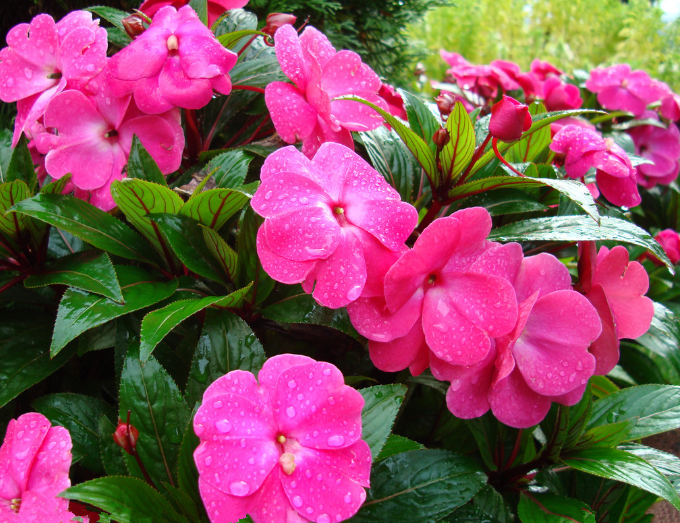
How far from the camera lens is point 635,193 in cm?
121

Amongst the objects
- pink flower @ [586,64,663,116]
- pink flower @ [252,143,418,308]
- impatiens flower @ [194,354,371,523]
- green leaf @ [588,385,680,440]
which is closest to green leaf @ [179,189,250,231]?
pink flower @ [252,143,418,308]

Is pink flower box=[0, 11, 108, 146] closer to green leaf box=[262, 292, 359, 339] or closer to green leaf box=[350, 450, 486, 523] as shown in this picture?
green leaf box=[262, 292, 359, 339]

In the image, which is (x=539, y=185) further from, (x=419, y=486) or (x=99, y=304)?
(x=99, y=304)

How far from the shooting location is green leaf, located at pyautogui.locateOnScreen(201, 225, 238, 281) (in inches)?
36.6

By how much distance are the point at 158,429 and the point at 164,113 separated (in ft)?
2.11

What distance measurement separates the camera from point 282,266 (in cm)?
80

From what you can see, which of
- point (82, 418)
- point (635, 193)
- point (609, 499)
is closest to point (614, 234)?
point (635, 193)

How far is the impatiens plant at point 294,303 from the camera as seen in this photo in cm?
75

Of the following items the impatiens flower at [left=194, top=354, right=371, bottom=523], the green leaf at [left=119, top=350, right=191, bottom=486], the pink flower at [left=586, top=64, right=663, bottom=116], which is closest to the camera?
the impatiens flower at [left=194, top=354, right=371, bottom=523]

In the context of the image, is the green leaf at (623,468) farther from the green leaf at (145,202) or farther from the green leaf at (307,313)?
the green leaf at (145,202)

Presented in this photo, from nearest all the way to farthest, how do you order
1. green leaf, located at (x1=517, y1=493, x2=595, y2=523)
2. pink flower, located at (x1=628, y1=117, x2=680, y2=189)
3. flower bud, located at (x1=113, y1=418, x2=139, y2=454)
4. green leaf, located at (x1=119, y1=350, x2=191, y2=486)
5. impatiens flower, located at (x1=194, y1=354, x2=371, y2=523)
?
1. impatiens flower, located at (x1=194, y1=354, x2=371, y2=523)
2. flower bud, located at (x1=113, y1=418, x2=139, y2=454)
3. green leaf, located at (x1=119, y1=350, x2=191, y2=486)
4. green leaf, located at (x1=517, y1=493, x2=595, y2=523)
5. pink flower, located at (x1=628, y1=117, x2=680, y2=189)

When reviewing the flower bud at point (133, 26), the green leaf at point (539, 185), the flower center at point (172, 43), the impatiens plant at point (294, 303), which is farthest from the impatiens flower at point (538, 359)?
the flower bud at point (133, 26)

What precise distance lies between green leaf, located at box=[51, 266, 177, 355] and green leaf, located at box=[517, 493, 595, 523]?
86 cm

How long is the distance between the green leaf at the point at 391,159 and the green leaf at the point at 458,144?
0.14 metres
